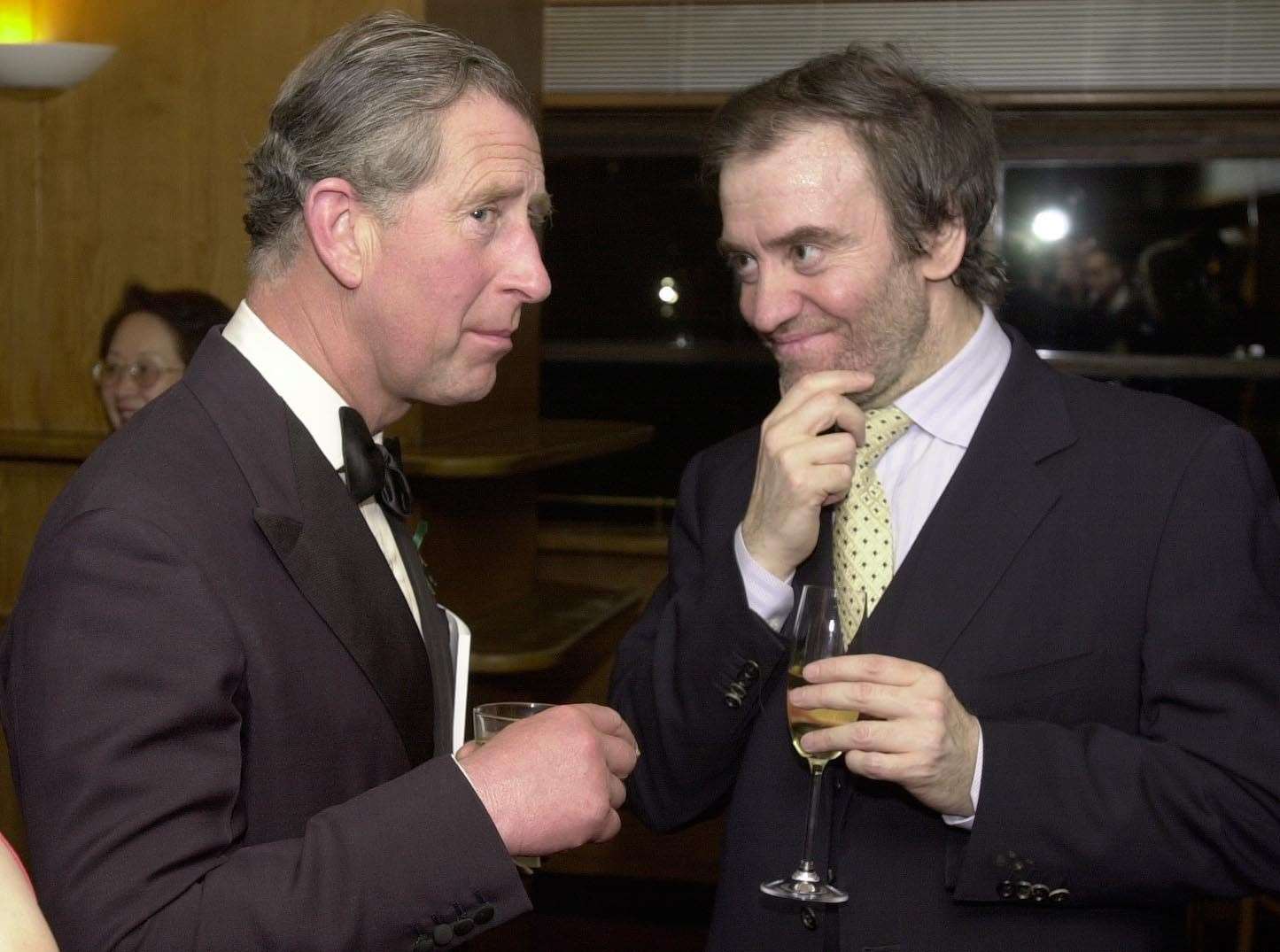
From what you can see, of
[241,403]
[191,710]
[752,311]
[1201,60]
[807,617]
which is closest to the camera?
[191,710]

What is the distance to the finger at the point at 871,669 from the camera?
1587 millimetres

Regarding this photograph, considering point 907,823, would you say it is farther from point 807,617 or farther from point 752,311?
point 752,311

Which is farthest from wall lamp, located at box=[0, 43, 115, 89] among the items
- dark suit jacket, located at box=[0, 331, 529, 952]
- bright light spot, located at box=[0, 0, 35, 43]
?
dark suit jacket, located at box=[0, 331, 529, 952]

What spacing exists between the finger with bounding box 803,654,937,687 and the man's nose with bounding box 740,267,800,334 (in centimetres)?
55

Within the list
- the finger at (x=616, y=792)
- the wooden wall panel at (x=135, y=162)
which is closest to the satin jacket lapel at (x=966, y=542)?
the finger at (x=616, y=792)

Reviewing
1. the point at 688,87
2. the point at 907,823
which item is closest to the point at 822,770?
the point at 907,823

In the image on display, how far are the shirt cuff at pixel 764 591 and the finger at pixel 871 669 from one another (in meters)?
0.25

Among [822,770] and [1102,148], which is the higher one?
[1102,148]

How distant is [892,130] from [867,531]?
573 millimetres

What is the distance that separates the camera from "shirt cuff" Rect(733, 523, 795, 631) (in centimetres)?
185

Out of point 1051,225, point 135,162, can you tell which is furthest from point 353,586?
point 1051,225

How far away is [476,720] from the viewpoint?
1.55m

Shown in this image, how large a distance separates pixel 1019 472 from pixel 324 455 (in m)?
0.90

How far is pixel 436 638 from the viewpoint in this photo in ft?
5.35
